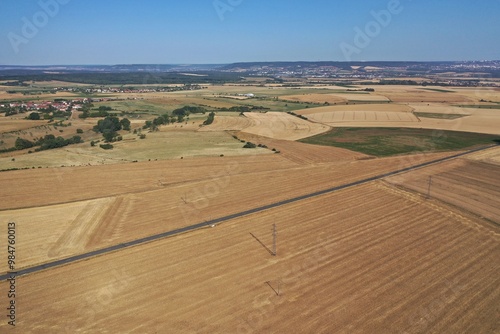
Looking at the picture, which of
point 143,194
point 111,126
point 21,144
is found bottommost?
point 143,194

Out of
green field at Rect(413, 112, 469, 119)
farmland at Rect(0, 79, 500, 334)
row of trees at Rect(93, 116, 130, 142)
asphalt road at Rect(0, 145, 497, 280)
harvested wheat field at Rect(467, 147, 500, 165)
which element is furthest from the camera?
green field at Rect(413, 112, 469, 119)

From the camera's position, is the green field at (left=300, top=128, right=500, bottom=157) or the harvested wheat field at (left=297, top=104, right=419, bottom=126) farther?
the harvested wheat field at (left=297, top=104, right=419, bottom=126)

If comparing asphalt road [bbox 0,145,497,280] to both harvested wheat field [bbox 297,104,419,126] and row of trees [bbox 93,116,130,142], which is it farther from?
row of trees [bbox 93,116,130,142]

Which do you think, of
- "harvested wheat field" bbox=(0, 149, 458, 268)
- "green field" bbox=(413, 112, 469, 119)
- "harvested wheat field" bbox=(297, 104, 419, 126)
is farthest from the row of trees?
"green field" bbox=(413, 112, 469, 119)

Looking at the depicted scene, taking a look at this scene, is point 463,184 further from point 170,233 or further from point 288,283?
point 170,233

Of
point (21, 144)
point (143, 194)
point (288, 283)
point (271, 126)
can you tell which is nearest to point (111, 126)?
point (21, 144)

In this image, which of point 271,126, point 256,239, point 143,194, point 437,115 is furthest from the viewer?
point 437,115
